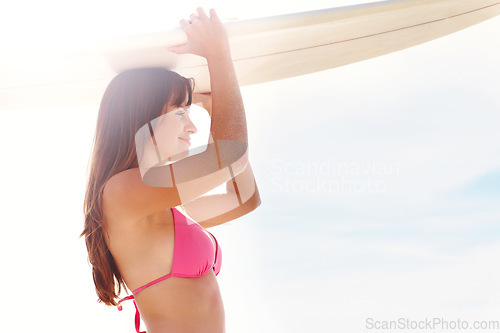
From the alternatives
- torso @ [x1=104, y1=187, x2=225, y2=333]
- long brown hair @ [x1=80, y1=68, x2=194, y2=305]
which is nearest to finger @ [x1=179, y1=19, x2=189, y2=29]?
long brown hair @ [x1=80, y1=68, x2=194, y2=305]

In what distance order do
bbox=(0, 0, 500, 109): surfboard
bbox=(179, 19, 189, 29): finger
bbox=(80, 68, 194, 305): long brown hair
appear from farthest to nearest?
bbox=(0, 0, 500, 109): surfboard → bbox=(80, 68, 194, 305): long brown hair → bbox=(179, 19, 189, 29): finger

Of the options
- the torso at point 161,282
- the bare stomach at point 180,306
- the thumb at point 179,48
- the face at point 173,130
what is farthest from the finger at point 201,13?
the bare stomach at point 180,306

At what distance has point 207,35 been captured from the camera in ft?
4.29

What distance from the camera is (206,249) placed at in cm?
160

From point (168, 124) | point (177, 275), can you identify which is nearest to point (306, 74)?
point (168, 124)

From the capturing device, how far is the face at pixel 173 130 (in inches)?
61.1

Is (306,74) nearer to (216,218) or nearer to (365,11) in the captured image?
(365,11)

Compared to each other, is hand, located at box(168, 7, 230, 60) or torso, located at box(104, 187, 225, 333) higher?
hand, located at box(168, 7, 230, 60)

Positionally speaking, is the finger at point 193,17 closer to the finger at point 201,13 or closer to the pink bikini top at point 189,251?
the finger at point 201,13

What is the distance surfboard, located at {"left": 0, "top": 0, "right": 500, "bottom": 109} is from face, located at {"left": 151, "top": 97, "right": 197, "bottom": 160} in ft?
0.74

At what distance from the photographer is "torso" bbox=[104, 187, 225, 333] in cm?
153

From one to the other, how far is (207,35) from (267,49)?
84 centimetres

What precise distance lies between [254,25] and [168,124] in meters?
0.52

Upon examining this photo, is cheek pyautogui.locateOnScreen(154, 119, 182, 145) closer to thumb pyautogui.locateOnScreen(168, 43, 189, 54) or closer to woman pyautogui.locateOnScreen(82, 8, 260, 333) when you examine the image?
woman pyautogui.locateOnScreen(82, 8, 260, 333)
